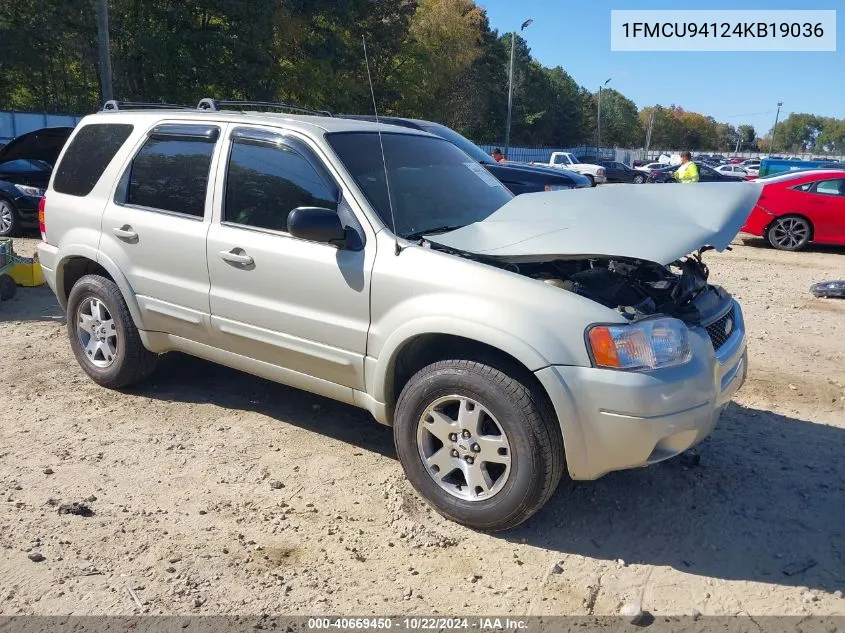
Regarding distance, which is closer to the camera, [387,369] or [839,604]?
[839,604]

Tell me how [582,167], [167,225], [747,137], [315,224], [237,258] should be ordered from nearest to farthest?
1. [315,224]
2. [237,258]
3. [167,225]
4. [582,167]
5. [747,137]

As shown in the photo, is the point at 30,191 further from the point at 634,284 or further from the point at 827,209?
the point at 827,209

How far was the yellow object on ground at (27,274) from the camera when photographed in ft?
26.1

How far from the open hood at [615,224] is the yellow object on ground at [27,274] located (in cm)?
613

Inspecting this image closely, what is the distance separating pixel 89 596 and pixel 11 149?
10.4 meters

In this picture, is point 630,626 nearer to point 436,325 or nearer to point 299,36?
point 436,325

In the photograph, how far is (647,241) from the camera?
3312 mm

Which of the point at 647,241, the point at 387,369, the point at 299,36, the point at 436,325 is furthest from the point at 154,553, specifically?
the point at 299,36

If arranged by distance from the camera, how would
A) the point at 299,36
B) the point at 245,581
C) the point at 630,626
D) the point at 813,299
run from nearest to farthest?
the point at 630,626, the point at 245,581, the point at 813,299, the point at 299,36

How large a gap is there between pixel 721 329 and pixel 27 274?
7.40 meters

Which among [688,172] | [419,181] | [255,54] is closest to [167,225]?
[419,181]

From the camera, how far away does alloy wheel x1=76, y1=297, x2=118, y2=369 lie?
4973mm

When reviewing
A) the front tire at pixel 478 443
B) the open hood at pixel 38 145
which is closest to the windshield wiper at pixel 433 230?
the front tire at pixel 478 443

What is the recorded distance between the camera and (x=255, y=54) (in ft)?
101
